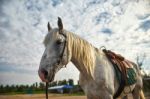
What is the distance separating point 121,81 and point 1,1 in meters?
2.42


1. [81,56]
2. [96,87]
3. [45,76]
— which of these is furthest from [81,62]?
[45,76]

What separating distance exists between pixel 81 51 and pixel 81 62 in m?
0.06

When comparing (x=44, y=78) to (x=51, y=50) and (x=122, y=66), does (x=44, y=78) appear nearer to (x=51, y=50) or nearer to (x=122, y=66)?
A: (x=51, y=50)

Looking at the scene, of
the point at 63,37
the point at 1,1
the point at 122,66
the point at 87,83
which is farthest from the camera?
the point at 1,1

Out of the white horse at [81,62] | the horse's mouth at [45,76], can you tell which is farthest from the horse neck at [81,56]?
the horse's mouth at [45,76]

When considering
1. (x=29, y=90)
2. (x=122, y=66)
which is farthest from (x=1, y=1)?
(x=29, y=90)

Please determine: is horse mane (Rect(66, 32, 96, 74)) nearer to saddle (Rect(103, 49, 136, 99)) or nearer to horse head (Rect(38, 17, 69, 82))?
horse head (Rect(38, 17, 69, 82))

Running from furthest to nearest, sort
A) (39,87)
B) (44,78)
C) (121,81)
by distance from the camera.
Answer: (39,87), (121,81), (44,78)

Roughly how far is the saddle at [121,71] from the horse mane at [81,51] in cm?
23

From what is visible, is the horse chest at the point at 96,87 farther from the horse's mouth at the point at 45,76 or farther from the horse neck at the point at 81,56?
the horse's mouth at the point at 45,76

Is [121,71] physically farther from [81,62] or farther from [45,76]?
[45,76]

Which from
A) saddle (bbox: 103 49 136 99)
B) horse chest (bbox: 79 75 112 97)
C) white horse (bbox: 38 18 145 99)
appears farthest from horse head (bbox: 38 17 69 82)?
saddle (bbox: 103 49 136 99)

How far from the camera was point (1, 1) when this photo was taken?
3.35m

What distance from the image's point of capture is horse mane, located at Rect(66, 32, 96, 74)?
1268mm
